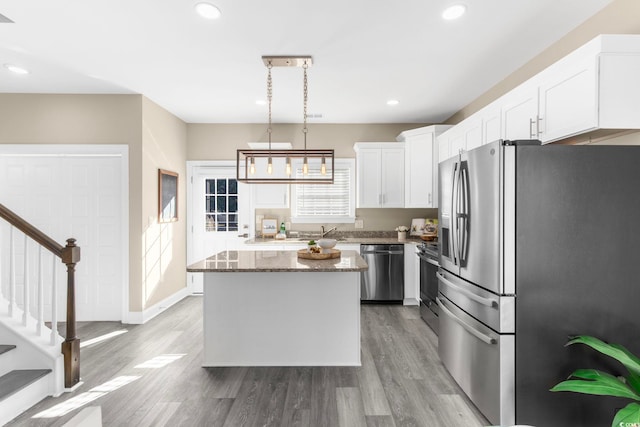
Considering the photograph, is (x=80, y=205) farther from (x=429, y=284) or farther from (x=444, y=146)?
(x=444, y=146)

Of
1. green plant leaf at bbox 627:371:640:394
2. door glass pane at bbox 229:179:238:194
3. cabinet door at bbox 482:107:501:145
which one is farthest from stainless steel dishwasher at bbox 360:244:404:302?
green plant leaf at bbox 627:371:640:394

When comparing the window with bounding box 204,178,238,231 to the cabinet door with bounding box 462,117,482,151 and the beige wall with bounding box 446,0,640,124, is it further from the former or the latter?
the beige wall with bounding box 446,0,640,124

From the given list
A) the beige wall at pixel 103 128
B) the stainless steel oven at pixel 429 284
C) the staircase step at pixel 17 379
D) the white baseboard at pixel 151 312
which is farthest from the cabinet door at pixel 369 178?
the staircase step at pixel 17 379

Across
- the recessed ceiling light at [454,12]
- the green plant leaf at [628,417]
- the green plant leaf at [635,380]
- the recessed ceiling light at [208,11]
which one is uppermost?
the recessed ceiling light at [208,11]

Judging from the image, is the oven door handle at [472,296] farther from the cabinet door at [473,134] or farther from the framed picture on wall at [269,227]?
the framed picture on wall at [269,227]

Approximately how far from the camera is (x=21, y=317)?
8.69 feet

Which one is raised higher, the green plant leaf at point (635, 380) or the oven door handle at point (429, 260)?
the oven door handle at point (429, 260)

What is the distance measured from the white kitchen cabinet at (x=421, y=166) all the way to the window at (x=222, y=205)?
9.02ft

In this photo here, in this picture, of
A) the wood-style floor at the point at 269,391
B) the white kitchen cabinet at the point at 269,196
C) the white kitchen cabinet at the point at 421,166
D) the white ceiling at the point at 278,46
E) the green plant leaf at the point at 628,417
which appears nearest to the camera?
Answer: the green plant leaf at the point at 628,417

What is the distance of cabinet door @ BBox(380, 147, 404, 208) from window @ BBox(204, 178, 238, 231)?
7.88 feet

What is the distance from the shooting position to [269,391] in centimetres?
253

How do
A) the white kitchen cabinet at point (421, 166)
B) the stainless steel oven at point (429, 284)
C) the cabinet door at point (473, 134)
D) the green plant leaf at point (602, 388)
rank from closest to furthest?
the green plant leaf at point (602, 388) < the cabinet door at point (473, 134) < the stainless steel oven at point (429, 284) < the white kitchen cabinet at point (421, 166)

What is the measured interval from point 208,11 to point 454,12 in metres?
1.74

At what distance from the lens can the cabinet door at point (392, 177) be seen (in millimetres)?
5062
